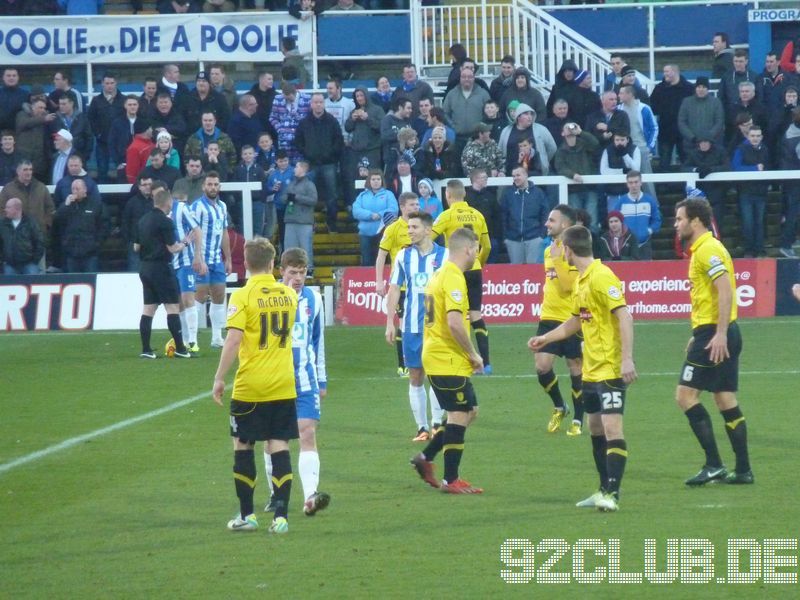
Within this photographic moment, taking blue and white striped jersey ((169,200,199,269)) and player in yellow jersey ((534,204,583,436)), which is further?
blue and white striped jersey ((169,200,199,269))

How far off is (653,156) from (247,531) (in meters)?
17.4

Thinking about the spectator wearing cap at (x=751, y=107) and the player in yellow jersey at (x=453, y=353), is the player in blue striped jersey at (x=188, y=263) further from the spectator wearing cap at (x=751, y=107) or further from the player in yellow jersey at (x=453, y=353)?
the spectator wearing cap at (x=751, y=107)

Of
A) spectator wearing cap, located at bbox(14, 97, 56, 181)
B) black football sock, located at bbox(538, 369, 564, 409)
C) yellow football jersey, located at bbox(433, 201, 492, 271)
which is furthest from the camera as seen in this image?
spectator wearing cap, located at bbox(14, 97, 56, 181)

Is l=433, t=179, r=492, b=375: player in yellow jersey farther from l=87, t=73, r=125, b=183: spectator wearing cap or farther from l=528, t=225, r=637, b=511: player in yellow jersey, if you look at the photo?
l=87, t=73, r=125, b=183: spectator wearing cap

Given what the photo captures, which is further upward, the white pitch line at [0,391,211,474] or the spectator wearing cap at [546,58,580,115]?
the spectator wearing cap at [546,58,580,115]

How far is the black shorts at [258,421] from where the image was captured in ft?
28.8

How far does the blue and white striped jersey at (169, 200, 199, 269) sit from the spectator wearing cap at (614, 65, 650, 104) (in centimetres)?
836

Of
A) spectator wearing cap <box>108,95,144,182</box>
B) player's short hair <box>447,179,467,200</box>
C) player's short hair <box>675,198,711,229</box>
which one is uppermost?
spectator wearing cap <box>108,95,144,182</box>

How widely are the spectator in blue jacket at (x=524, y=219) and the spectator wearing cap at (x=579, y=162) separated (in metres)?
0.87

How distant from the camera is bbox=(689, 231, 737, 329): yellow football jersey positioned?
9883 millimetres

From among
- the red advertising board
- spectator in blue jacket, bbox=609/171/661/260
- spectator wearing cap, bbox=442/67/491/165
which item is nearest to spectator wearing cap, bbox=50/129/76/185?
the red advertising board

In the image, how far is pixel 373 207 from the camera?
70.9 feet

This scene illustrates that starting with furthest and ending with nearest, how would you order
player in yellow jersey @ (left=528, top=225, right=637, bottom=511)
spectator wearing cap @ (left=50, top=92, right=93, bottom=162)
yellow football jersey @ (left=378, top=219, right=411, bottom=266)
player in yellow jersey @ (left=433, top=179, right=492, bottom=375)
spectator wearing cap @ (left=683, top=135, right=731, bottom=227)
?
spectator wearing cap @ (left=50, top=92, right=93, bottom=162), spectator wearing cap @ (left=683, top=135, right=731, bottom=227), player in yellow jersey @ (left=433, top=179, right=492, bottom=375), yellow football jersey @ (left=378, top=219, right=411, bottom=266), player in yellow jersey @ (left=528, top=225, right=637, bottom=511)

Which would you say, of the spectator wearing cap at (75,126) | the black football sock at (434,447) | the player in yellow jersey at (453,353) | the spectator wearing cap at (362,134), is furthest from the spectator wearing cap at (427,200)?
the player in yellow jersey at (453,353)
